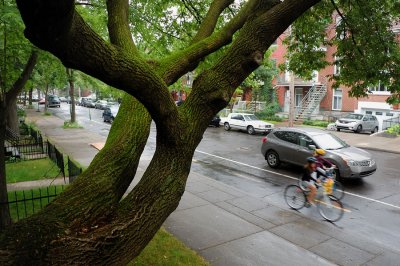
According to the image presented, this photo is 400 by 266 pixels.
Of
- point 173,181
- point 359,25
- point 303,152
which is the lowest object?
point 303,152

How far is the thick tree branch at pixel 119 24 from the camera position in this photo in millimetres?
4949

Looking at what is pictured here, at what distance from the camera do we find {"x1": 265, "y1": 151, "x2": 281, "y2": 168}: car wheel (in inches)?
533

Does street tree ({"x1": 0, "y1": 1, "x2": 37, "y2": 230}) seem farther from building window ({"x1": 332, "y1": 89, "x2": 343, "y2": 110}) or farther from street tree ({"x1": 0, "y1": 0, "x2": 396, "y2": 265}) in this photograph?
building window ({"x1": 332, "y1": 89, "x2": 343, "y2": 110})

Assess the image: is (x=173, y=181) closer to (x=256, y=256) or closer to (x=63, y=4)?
(x=63, y=4)

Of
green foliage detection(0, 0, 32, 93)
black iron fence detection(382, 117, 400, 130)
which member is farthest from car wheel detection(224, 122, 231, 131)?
green foliage detection(0, 0, 32, 93)

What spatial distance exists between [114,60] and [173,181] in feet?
4.74

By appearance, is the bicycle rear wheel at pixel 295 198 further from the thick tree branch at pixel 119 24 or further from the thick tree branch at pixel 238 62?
the thick tree branch at pixel 119 24

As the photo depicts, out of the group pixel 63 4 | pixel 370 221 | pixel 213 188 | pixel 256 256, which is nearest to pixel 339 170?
pixel 370 221

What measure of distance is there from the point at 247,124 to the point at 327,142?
13217 millimetres

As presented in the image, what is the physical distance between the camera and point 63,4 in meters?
1.94

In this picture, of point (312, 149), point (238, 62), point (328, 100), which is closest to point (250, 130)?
point (328, 100)

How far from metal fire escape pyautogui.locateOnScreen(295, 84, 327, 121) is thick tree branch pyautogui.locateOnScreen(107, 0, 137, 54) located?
94.7 ft

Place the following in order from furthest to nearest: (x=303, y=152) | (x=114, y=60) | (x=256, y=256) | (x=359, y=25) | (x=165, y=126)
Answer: (x=303, y=152) → (x=359, y=25) → (x=256, y=256) → (x=165, y=126) → (x=114, y=60)

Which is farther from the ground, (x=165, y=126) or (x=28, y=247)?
(x=165, y=126)
